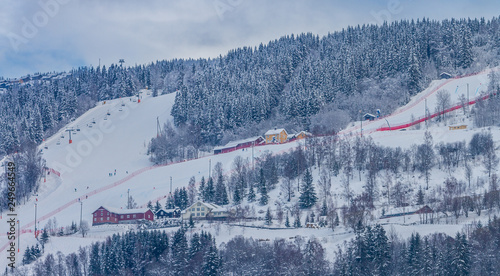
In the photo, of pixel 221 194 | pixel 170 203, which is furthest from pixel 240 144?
pixel 170 203

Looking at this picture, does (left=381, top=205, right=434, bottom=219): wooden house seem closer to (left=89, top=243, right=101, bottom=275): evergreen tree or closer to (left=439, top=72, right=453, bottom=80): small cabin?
(left=89, top=243, right=101, bottom=275): evergreen tree

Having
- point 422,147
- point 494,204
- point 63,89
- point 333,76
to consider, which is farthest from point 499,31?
point 63,89

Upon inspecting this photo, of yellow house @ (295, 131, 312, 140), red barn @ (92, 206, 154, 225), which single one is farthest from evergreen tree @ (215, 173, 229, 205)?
yellow house @ (295, 131, 312, 140)

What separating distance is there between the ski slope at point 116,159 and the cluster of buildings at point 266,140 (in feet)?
10.3

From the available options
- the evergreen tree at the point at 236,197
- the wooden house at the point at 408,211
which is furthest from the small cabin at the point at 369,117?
the wooden house at the point at 408,211

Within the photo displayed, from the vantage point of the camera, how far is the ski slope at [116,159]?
78062 millimetres

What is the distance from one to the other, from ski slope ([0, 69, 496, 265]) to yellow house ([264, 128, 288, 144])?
24.4 feet

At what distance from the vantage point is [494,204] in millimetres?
57781

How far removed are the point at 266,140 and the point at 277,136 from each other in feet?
5.23

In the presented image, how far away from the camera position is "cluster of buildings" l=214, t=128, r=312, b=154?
95.6m

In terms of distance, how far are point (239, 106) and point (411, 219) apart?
56.1 m

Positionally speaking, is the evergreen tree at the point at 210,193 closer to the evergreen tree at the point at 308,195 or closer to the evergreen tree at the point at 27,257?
the evergreen tree at the point at 308,195

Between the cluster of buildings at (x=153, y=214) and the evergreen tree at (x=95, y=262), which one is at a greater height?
the cluster of buildings at (x=153, y=214)

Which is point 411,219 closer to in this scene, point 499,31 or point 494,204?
point 494,204
